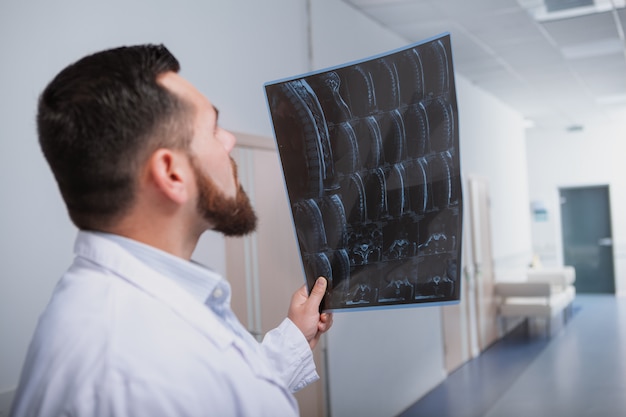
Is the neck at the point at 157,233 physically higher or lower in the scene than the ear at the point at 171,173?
lower

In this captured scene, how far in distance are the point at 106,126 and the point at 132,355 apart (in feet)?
0.81

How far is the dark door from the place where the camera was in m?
8.94

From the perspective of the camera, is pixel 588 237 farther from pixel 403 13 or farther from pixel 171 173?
pixel 171 173

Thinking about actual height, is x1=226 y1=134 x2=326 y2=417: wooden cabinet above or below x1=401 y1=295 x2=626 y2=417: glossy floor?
above

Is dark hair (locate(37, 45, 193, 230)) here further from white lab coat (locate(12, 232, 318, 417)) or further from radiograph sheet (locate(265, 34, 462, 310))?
radiograph sheet (locate(265, 34, 462, 310))

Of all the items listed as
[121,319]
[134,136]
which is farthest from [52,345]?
[134,136]

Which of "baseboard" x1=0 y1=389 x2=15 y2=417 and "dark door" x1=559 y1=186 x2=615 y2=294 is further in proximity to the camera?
"dark door" x1=559 y1=186 x2=615 y2=294

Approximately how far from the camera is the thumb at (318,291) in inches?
39.9

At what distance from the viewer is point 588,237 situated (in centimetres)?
905

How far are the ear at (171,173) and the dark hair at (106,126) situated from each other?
1cm

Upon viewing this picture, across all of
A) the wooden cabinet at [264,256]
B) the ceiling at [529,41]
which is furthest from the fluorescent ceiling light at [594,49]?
the wooden cabinet at [264,256]

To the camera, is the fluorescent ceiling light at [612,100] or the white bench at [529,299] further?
the fluorescent ceiling light at [612,100]

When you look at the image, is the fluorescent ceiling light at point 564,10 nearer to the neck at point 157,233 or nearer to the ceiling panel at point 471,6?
the ceiling panel at point 471,6

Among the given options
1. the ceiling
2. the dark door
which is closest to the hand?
the ceiling
